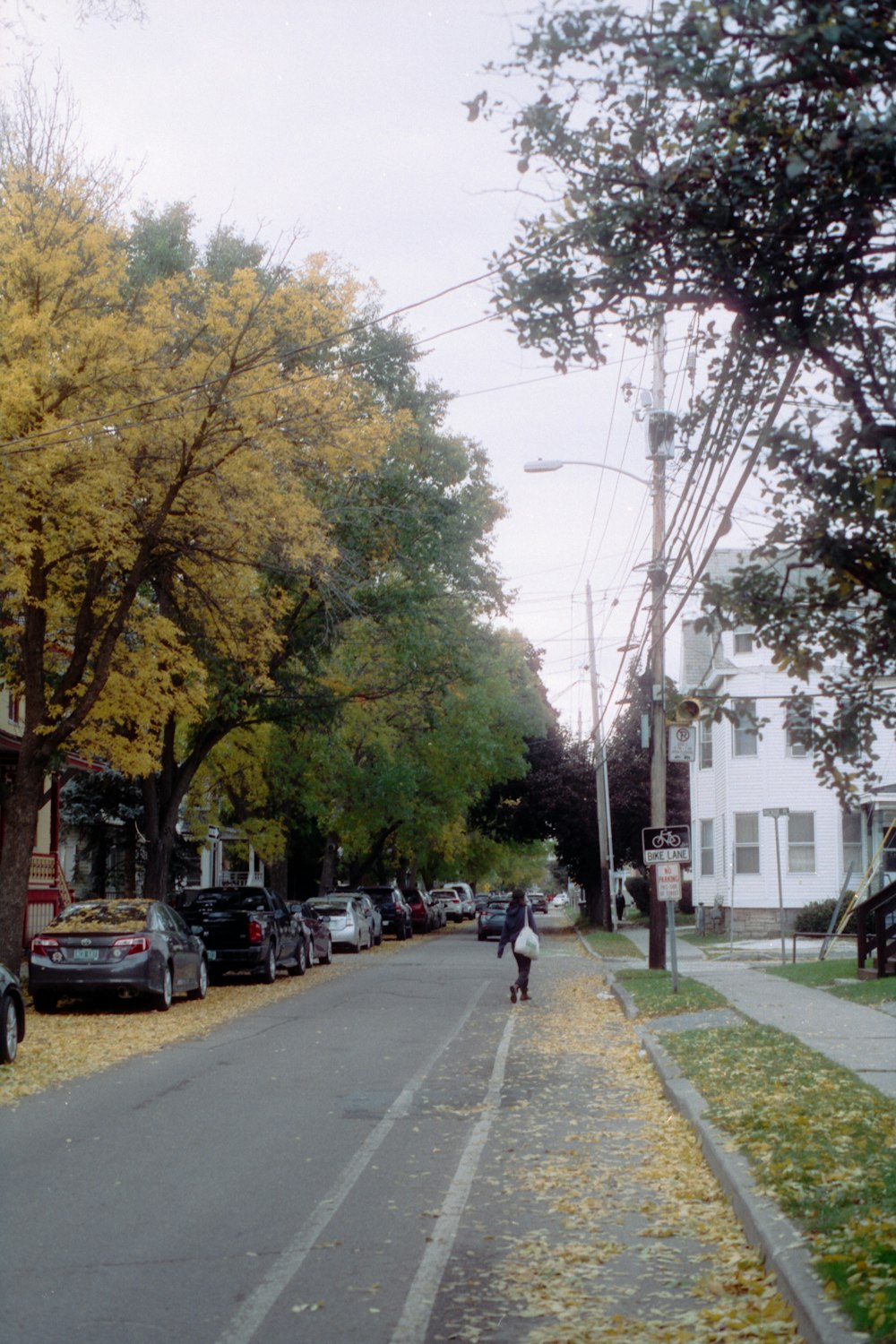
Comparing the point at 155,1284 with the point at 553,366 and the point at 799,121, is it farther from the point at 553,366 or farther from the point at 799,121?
the point at 799,121

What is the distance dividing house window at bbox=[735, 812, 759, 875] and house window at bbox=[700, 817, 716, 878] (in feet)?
10.8

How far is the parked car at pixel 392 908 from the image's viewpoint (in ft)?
151

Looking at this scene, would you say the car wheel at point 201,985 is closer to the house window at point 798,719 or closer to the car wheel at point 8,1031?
the car wheel at point 8,1031

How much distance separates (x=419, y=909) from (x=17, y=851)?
34.2 m

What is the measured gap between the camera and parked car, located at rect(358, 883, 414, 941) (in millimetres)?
46125

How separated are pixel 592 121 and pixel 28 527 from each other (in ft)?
44.2

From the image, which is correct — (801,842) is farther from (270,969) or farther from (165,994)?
(165,994)

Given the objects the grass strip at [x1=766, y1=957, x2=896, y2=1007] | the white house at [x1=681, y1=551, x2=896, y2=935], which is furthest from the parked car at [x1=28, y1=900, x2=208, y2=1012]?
the white house at [x1=681, y1=551, x2=896, y2=935]

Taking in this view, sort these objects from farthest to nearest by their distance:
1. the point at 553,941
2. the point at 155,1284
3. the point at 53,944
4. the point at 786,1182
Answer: the point at 553,941 → the point at 53,944 → the point at 786,1182 → the point at 155,1284

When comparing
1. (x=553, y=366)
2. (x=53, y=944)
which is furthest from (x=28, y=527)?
(x=553, y=366)

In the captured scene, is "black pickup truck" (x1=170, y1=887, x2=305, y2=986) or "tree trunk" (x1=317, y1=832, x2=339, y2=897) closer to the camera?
"black pickup truck" (x1=170, y1=887, x2=305, y2=986)

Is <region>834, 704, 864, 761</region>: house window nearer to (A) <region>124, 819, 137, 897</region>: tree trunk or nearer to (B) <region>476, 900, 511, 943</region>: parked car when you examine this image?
(A) <region>124, 819, 137, 897</region>: tree trunk

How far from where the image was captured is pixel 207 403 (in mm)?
18406

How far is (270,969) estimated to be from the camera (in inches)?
973
